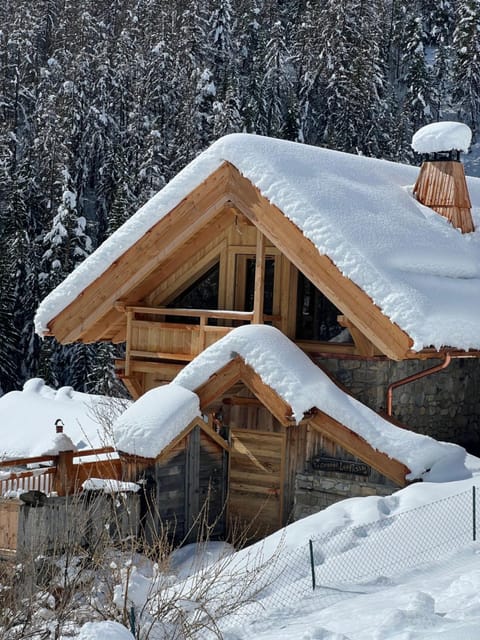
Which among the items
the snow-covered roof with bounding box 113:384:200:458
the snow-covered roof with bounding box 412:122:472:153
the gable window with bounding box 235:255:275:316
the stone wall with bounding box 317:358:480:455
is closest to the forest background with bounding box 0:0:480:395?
the snow-covered roof with bounding box 412:122:472:153

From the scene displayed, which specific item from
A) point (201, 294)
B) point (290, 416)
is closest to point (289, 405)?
point (290, 416)

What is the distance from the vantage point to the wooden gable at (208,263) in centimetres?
1230

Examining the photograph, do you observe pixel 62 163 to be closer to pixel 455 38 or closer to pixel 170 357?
pixel 455 38

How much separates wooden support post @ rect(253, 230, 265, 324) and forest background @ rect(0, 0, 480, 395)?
34564mm

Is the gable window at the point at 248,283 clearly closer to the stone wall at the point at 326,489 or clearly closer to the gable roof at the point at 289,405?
the gable roof at the point at 289,405

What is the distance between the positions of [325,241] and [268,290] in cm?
298

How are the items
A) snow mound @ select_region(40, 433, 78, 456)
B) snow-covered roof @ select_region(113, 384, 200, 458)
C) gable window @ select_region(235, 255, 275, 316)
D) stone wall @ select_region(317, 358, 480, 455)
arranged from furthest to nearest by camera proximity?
gable window @ select_region(235, 255, 275, 316), stone wall @ select_region(317, 358, 480, 455), snow mound @ select_region(40, 433, 78, 456), snow-covered roof @ select_region(113, 384, 200, 458)

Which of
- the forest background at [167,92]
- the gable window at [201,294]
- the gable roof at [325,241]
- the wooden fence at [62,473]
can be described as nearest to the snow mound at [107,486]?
the wooden fence at [62,473]

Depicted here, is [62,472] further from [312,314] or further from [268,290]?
[312,314]

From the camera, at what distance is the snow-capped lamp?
1620 cm

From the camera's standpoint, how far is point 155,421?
12680mm

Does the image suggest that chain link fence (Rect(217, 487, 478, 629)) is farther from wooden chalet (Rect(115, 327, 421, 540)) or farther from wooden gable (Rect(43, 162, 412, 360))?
wooden gable (Rect(43, 162, 412, 360))

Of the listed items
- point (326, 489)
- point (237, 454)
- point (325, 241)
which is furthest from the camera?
point (237, 454)

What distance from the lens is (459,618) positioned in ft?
24.5
